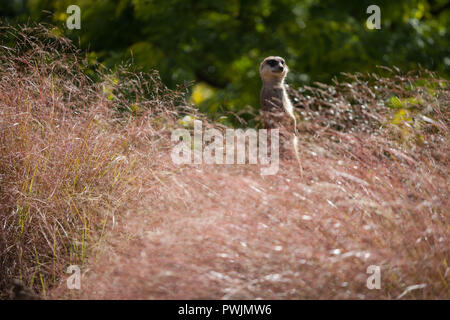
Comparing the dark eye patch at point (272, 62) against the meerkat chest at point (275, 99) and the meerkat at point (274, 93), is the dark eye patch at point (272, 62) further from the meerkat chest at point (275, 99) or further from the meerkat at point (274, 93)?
the meerkat chest at point (275, 99)

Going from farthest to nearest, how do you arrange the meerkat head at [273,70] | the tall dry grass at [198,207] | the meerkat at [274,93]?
1. the meerkat head at [273,70]
2. the meerkat at [274,93]
3. the tall dry grass at [198,207]

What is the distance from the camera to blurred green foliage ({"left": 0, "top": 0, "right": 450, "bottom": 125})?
289 inches

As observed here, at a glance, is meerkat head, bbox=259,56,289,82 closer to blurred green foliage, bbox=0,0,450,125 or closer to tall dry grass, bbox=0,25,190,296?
tall dry grass, bbox=0,25,190,296

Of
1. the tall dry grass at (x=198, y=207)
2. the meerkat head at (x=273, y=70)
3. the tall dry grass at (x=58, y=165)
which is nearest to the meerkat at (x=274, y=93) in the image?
the meerkat head at (x=273, y=70)

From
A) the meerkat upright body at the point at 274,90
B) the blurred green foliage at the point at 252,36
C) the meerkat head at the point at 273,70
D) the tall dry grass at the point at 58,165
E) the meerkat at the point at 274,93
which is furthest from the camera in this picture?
the blurred green foliage at the point at 252,36

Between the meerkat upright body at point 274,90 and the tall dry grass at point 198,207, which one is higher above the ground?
the meerkat upright body at point 274,90

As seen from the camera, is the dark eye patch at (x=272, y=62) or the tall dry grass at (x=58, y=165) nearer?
the tall dry grass at (x=58, y=165)

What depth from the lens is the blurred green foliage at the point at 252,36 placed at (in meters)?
7.34

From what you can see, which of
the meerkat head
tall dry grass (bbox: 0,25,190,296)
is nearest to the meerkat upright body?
the meerkat head

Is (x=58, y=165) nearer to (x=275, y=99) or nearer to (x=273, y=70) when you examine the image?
(x=275, y=99)

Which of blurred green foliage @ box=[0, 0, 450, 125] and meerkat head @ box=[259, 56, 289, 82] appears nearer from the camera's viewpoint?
meerkat head @ box=[259, 56, 289, 82]

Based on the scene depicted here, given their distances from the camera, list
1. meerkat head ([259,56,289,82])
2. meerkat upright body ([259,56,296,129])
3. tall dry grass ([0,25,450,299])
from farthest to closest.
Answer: meerkat head ([259,56,289,82]), meerkat upright body ([259,56,296,129]), tall dry grass ([0,25,450,299])

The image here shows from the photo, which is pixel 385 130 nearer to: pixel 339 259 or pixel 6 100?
pixel 339 259
